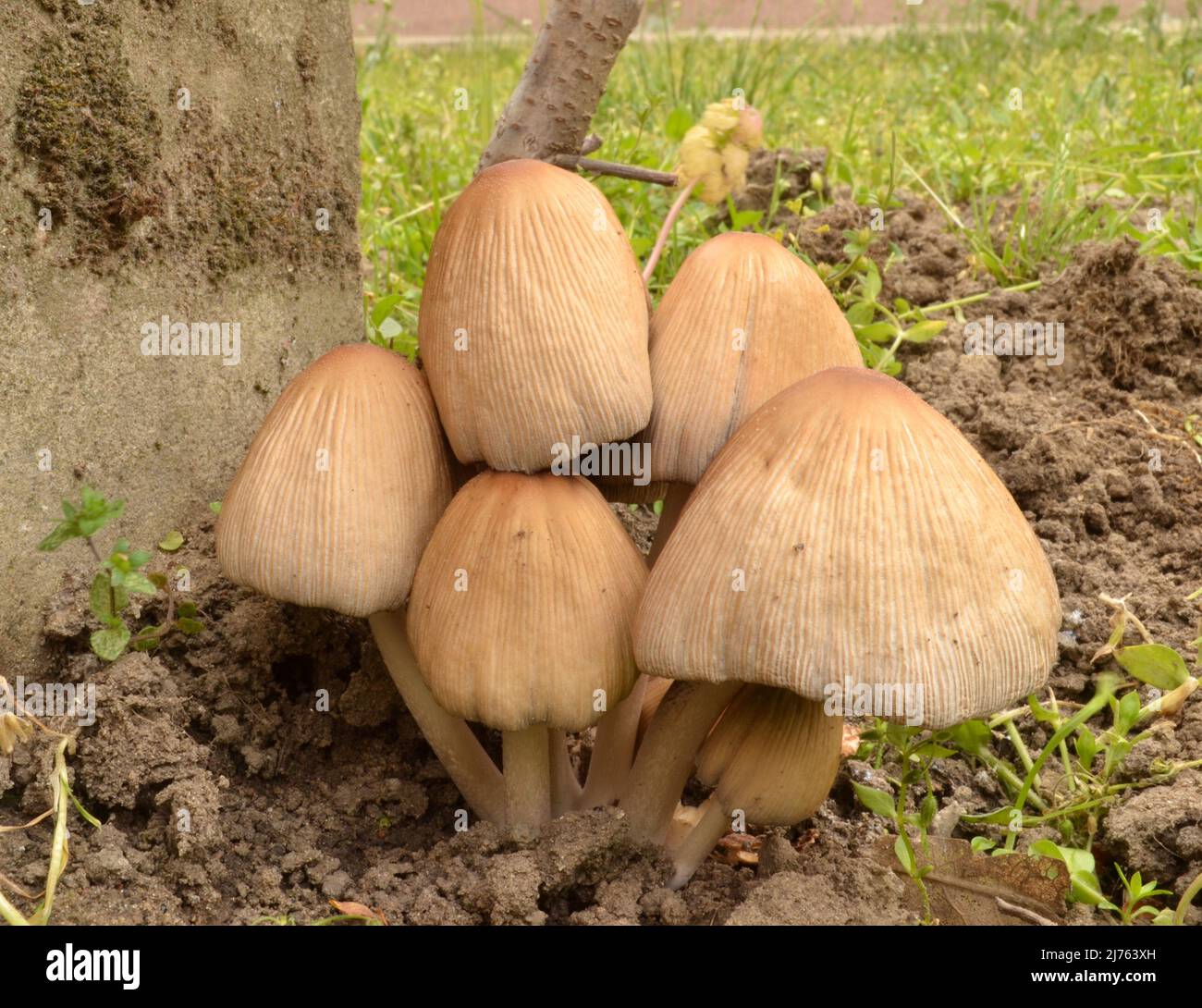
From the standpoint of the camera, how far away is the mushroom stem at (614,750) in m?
1.72

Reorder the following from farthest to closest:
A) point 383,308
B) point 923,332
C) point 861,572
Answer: point 923,332 < point 383,308 < point 861,572

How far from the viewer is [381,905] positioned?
5.13ft

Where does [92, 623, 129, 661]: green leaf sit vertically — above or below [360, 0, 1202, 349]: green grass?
below

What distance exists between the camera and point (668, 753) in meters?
1.65

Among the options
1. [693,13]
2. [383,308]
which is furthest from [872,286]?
[693,13]

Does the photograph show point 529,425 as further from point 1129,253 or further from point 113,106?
point 1129,253

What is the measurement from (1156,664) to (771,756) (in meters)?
0.58

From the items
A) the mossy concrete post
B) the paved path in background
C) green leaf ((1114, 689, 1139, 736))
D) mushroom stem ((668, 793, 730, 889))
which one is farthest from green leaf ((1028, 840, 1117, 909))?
the paved path in background

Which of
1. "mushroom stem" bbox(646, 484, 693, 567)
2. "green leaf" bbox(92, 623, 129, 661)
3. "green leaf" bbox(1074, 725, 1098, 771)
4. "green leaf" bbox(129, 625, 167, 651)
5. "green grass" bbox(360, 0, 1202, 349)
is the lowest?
"green leaf" bbox(1074, 725, 1098, 771)

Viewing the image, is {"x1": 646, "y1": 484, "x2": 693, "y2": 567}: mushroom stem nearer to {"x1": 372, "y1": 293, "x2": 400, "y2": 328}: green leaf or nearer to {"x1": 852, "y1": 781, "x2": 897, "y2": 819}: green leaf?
{"x1": 852, "y1": 781, "x2": 897, "y2": 819}: green leaf

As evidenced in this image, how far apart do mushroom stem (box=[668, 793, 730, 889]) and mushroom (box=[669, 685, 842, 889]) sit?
0.04 metres

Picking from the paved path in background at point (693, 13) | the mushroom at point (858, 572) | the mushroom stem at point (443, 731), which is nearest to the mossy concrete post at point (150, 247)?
the mushroom stem at point (443, 731)

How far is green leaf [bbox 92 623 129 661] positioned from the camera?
A: 1649mm

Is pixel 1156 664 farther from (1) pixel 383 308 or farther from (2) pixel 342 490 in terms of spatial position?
(1) pixel 383 308
